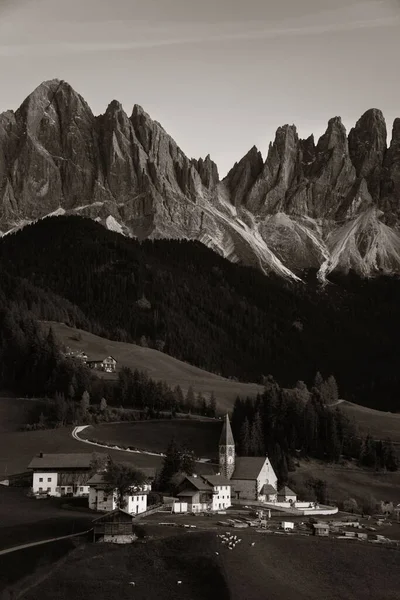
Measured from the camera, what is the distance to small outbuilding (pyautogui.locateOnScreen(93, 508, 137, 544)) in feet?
330

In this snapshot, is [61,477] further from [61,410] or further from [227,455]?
[61,410]

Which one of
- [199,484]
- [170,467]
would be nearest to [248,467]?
[170,467]

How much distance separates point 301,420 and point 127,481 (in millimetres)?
54476

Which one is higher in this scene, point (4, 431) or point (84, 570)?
point (4, 431)

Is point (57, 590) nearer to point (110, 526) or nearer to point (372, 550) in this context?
point (110, 526)

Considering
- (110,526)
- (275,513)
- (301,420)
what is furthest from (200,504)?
(301,420)

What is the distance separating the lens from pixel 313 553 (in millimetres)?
99625

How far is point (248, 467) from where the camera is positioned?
140 m

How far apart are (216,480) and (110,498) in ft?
53.1

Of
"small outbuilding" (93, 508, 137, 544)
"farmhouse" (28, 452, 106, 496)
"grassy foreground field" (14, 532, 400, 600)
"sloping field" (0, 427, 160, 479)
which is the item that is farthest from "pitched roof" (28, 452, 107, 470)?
"grassy foreground field" (14, 532, 400, 600)

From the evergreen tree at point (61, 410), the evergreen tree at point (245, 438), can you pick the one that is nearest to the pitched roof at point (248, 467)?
Answer: the evergreen tree at point (245, 438)

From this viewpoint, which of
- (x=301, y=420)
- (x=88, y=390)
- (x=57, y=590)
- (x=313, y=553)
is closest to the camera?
(x=57, y=590)

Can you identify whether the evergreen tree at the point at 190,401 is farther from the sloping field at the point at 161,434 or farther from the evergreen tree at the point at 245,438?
the evergreen tree at the point at 245,438

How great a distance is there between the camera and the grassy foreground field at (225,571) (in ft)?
283
